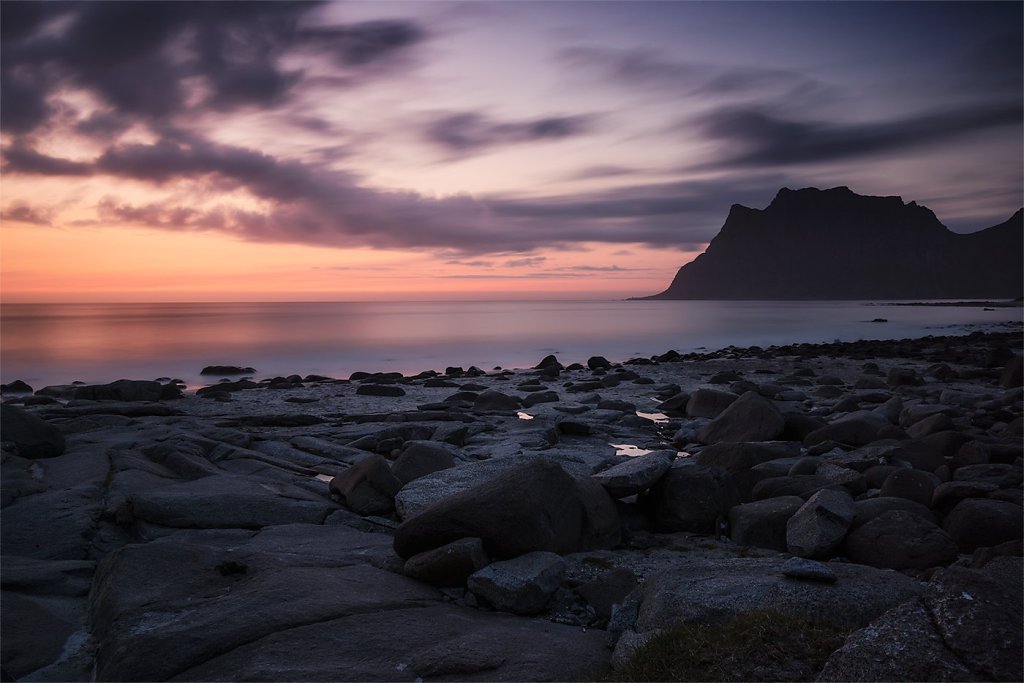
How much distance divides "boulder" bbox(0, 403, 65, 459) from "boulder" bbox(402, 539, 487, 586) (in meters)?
8.95

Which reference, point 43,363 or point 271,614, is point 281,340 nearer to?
point 43,363

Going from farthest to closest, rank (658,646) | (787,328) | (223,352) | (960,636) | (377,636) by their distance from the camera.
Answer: (787,328) → (223,352) → (377,636) → (658,646) → (960,636)

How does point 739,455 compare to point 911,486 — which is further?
point 739,455

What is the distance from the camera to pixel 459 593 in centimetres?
773

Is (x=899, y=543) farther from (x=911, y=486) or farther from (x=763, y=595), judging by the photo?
(x=763, y=595)

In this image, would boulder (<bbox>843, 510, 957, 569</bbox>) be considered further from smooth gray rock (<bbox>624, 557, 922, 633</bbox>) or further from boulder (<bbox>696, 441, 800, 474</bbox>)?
boulder (<bbox>696, 441, 800, 474</bbox>)

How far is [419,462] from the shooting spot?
1244cm

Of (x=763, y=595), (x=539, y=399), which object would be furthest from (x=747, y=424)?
(x=763, y=595)

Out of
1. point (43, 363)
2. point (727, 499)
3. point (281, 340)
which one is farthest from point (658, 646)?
point (281, 340)

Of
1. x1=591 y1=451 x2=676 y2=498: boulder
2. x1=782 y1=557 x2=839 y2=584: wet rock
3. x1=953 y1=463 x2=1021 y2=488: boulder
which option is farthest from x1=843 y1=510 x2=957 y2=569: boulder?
x1=953 y1=463 x2=1021 y2=488: boulder

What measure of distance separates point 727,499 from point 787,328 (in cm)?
8860

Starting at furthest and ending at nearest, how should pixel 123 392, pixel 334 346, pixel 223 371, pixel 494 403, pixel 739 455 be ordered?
pixel 334 346 < pixel 223 371 < pixel 123 392 < pixel 494 403 < pixel 739 455

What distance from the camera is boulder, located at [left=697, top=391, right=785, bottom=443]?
1716 centimetres

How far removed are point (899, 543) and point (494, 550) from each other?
5.42 metres
